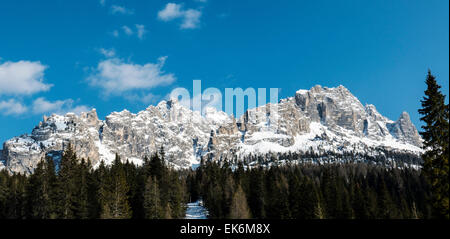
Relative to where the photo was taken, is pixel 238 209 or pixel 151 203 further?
pixel 151 203

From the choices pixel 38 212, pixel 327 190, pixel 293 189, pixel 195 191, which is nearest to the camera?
pixel 38 212

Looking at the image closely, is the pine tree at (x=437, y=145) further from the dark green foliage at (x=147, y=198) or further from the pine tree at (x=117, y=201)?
the pine tree at (x=117, y=201)

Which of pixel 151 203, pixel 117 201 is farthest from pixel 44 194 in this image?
pixel 151 203

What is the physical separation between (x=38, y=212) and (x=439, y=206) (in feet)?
187

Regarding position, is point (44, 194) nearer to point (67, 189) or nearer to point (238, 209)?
point (67, 189)

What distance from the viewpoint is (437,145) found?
2798cm

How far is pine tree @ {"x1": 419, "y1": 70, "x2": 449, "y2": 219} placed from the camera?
27.3 m

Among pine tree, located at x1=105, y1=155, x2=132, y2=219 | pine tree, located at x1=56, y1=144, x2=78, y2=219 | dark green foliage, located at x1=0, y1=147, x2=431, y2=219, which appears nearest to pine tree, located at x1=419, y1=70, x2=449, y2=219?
dark green foliage, located at x1=0, y1=147, x2=431, y2=219

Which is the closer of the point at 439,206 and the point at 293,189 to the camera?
the point at 439,206

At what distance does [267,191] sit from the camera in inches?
3137

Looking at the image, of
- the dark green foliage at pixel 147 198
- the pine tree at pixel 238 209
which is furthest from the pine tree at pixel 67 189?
the pine tree at pixel 238 209

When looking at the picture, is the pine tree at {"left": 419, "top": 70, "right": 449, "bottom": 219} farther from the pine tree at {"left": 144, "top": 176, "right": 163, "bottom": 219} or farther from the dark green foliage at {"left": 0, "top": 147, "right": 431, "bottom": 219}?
the pine tree at {"left": 144, "top": 176, "right": 163, "bottom": 219}
